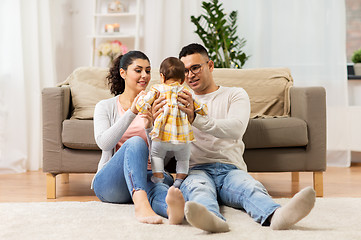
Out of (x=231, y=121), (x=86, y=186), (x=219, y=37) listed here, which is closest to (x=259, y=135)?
(x=231, y=121)

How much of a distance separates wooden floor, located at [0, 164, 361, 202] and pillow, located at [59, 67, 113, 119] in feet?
1.64

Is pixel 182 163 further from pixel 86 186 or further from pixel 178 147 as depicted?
pixel 86 186

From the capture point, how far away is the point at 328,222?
1.94 meters

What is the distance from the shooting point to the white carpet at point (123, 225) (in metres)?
1.70

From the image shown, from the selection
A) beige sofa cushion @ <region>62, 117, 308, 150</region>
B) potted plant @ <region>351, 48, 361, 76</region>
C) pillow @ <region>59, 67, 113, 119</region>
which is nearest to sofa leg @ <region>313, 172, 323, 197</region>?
beige sofa cushion @ <region>62, 117, 308, 150</region>

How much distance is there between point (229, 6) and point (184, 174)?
2906 mm

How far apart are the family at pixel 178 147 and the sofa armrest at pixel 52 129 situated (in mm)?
491

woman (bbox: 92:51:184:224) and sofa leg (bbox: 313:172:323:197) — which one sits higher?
woman (bbox: 92:51:184:224)

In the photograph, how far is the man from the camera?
1657 mm

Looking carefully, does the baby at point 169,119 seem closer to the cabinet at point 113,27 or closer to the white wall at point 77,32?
the cabinet at point 113,27

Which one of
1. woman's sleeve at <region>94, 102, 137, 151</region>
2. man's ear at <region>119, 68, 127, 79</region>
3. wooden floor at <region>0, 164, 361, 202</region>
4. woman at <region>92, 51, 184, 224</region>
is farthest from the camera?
wooden floor at <region>0, 164, 361, 202</region>

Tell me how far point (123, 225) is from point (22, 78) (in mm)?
2530

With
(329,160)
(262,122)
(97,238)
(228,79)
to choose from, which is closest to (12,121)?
(228,79)

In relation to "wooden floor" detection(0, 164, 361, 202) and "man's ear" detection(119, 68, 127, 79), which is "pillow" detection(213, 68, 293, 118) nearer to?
"wooden floor" detection(0, 164, 361, 202)
